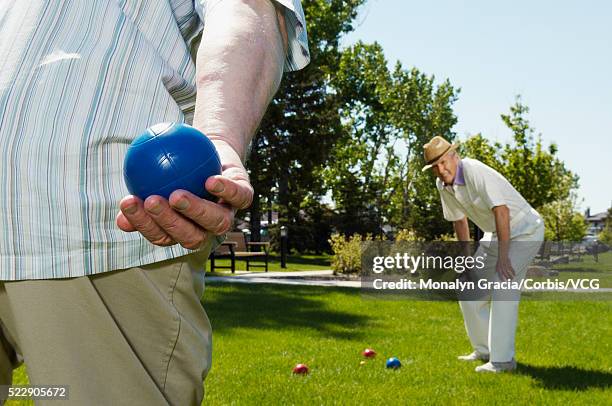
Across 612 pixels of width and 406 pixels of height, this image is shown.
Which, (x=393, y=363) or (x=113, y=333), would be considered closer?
(x=113, y=333)

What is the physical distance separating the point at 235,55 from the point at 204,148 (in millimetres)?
373

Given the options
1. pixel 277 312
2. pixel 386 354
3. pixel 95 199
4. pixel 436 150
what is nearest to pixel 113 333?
pixel 95 199

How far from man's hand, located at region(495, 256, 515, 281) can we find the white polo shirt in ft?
1.07

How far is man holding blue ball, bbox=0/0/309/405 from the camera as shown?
142 cm

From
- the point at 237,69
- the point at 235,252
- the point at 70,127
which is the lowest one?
the point at 235,252

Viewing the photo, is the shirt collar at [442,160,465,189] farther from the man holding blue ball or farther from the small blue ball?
the man holding blue ball

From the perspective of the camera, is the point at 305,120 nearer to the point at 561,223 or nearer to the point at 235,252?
the point at 235,252

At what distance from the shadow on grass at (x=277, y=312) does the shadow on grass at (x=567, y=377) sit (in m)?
2.31

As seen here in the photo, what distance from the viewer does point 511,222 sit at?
6520mm

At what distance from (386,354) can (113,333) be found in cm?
605

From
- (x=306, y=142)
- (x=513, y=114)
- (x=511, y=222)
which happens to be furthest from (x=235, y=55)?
(x=306, y=142)

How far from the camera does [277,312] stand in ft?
34.1

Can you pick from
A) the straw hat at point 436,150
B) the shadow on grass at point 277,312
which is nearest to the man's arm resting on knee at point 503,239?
the straw hat at point 436,150

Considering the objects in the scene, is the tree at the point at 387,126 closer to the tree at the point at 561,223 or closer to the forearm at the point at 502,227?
the tree at the point at 561,223
